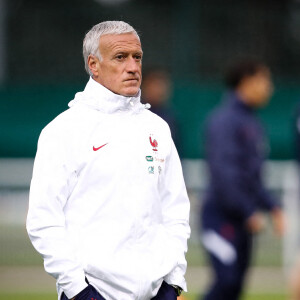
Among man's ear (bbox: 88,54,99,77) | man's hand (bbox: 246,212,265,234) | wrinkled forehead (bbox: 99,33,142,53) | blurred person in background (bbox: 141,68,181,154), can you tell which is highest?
wrinkled forehead (bbox: 99,33,142,53)

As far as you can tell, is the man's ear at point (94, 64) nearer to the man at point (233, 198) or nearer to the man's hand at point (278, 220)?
the man at point (233, 198)

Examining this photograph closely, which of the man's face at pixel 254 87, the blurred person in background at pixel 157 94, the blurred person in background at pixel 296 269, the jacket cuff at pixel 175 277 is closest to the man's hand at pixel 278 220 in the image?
the blurred person in background at pixel 296 269

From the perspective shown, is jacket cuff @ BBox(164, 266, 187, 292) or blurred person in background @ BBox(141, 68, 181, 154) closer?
jacket cuff @ BBox(164, 266, 187, 292)

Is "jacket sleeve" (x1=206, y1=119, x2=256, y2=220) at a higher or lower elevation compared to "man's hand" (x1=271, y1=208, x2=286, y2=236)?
higher

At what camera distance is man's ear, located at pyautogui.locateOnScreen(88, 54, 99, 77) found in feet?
15.0

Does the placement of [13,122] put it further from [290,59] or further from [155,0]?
[290,59]

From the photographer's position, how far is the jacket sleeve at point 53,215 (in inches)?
169

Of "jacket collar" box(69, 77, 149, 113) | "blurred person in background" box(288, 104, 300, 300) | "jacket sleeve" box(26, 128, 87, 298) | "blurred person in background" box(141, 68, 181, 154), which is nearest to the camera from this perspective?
"blurred person in background" box(288, 104, 300, 300)

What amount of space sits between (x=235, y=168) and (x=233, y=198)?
0.24 meters

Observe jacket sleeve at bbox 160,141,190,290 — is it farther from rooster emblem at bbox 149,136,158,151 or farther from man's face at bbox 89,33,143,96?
man's face at bbox 89,33,143,96

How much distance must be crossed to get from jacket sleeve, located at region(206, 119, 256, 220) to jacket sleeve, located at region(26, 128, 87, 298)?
405cm

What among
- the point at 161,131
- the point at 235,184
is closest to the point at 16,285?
the point at 235,184

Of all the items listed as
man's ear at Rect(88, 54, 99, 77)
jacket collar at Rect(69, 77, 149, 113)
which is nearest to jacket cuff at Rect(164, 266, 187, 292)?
jacket collar at Rect(69, 77, 149, 113)

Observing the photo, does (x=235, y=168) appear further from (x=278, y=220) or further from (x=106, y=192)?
(x=106, y=192)
